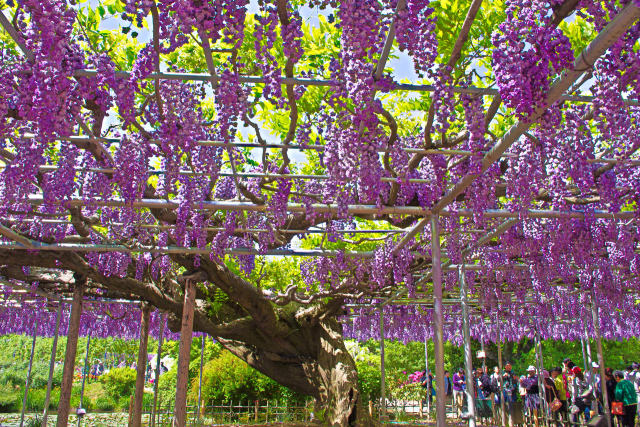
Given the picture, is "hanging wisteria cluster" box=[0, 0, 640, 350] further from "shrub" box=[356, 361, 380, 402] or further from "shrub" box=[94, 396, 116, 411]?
"shrub" box=[94, 396, 116, 411]

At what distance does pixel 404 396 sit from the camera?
52.7 ft

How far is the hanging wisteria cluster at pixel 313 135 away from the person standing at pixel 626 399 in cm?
172

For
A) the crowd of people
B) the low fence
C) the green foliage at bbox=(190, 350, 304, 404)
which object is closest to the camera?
the crowd of people

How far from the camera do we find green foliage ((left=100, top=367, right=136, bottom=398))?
57.1ft

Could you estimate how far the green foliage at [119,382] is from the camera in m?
17.4

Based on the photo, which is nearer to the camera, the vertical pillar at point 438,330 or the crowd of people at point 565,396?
the vertical pillar at point 438,330

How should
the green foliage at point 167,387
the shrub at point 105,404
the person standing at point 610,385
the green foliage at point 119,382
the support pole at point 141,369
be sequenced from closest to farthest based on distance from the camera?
the person standing at point 610,385, the support pole at point 141,369, the green foliage at point 167,387, the shrub at point 105,404, the green foliage at point 119,382

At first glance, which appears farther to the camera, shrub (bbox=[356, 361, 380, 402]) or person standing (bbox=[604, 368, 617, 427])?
shrub (bbox=[356, 361, 380, 402])

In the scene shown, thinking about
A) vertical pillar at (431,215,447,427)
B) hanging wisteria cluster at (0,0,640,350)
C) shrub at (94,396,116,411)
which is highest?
hanging wisteria cluster at (0,0,640,350)

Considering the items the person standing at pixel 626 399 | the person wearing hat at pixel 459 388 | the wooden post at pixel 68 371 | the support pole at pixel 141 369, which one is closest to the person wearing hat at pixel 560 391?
the person standing at pixel 626 399

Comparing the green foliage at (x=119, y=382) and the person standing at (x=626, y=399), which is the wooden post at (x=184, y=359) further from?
the green foliage at (x=119, y=382)

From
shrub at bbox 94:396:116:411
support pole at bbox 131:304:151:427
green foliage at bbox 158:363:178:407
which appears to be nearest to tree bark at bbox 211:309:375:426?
support pole at bbox 131:304:151:427

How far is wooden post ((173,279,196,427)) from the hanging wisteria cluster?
0.49m

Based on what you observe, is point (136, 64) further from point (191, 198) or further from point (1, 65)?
point (191, 198)
